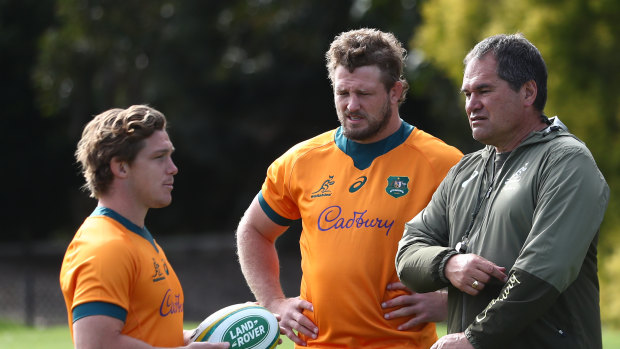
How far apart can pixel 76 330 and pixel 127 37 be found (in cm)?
1641

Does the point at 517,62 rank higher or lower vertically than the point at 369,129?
higher

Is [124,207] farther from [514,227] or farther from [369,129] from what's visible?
[514,227]

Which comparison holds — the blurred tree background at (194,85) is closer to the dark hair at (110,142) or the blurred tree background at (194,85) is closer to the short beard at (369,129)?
the short beard at (369,129)

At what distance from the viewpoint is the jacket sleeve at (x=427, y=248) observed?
10.3 feet

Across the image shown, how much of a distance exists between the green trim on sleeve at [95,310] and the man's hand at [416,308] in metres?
1.29

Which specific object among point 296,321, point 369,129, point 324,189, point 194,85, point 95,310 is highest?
point 369,129

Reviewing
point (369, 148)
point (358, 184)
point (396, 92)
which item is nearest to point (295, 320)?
point (358, 184)

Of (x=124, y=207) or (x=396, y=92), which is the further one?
(x=396, y=92)

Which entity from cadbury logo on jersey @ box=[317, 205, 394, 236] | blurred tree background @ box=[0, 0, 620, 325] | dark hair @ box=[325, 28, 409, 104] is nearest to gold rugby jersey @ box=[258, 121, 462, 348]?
cadbury logo on jersey @ box=[317, 205, 394, 236]

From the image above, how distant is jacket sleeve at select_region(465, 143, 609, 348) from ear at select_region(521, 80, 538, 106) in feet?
1.15

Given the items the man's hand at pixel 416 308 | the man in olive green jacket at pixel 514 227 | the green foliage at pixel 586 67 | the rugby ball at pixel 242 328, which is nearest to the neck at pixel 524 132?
the man in olive green jacket at pixel 514 227

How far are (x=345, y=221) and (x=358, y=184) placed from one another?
0.67 ft

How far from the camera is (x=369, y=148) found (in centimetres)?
399

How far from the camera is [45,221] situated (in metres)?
24.0
